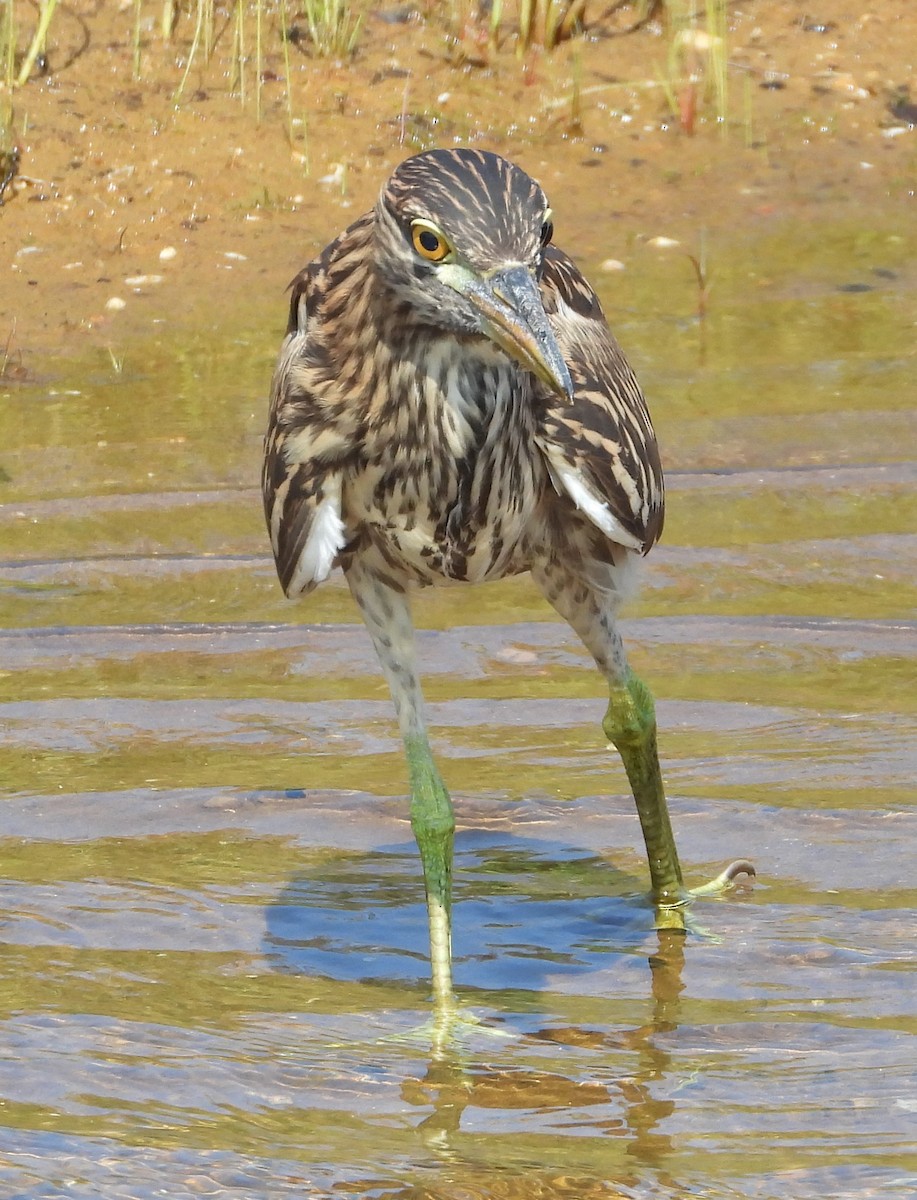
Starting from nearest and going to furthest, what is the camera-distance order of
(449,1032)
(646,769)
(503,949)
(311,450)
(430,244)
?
(430,244), (311,450), (449,1032), (503,949), (646,769)

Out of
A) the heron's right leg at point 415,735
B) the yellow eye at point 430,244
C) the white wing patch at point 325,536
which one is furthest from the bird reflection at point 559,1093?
the yellow eye at point 430,244

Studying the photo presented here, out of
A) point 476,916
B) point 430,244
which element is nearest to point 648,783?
point 476,916

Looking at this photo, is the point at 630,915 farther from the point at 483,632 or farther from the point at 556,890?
the point at 483,632

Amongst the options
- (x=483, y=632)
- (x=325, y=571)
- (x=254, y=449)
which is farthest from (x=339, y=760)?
(x=254, y=449)

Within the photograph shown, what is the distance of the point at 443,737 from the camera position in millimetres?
5852

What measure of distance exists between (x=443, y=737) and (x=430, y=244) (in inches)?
91.6

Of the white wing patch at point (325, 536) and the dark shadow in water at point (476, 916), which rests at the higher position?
the white wing patch at point (325, 536)

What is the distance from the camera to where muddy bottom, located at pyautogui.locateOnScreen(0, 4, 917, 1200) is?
398cm

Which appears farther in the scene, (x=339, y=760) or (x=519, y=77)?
(x=519, y=77)

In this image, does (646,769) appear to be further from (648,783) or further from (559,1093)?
(559,1093)

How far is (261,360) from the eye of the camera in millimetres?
8367

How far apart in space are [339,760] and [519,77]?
18.8 feet

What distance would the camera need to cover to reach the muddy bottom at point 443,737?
13.1ft

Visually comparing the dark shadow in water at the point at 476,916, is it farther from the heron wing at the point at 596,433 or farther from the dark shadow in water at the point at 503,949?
the heron wing at the point at 596,433
